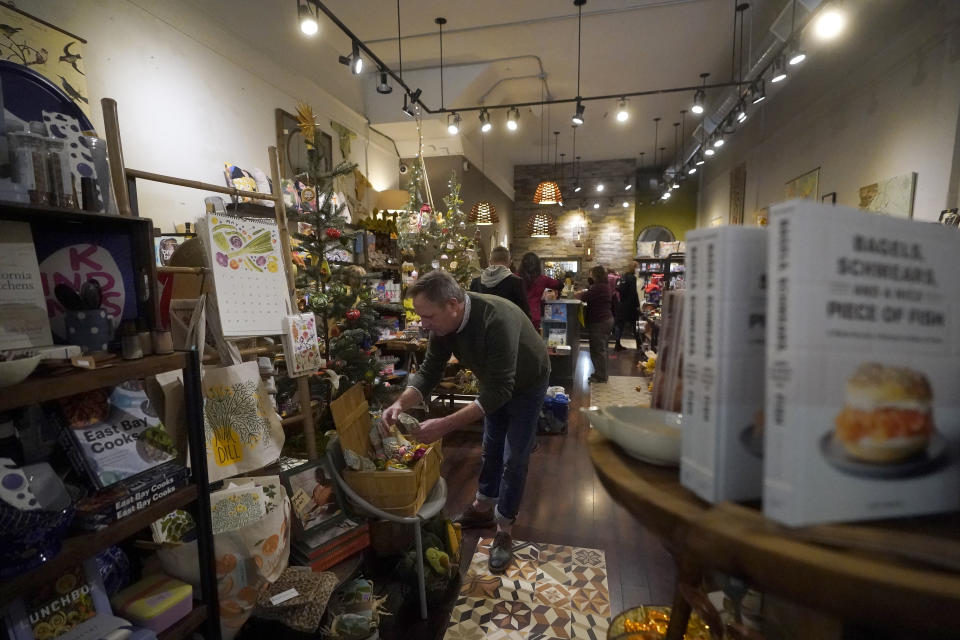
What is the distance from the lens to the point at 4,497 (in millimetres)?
879

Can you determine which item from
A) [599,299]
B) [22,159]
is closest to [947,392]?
[22,159]

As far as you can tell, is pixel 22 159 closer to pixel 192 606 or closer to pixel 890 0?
pixel 192 606

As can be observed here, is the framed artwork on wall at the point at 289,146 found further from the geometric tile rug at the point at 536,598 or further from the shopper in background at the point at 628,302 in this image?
the shopper in background at the point at 628,302

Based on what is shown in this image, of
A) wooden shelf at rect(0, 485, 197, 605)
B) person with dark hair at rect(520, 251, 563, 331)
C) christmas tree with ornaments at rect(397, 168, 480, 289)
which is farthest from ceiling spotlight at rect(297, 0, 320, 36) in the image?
wooden shelf at rect(0, 485, 197, 605)

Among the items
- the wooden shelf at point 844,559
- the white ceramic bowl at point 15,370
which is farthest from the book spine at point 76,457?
the wooden shelf at point 844,559

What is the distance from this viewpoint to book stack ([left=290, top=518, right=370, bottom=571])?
194cm

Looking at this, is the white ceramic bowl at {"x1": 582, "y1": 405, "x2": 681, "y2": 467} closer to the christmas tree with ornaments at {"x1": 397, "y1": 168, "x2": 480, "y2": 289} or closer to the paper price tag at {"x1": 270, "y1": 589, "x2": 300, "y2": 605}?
the paper price tag at {"x1": 270, "y1": 589, "x2": 300, "y2": 605}

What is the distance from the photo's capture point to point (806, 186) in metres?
4.96

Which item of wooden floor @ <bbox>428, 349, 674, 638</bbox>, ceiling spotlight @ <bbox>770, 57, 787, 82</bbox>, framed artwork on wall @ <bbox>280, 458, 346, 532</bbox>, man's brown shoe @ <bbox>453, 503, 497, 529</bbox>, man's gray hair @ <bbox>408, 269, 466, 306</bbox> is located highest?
ceiling spotlight @ <bbox>770, 57, 787, 82</bbox>

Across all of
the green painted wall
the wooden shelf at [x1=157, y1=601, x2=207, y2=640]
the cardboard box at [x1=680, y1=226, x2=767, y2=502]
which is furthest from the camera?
the green painted wall

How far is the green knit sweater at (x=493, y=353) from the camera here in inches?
75.0

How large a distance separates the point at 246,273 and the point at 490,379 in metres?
1.22

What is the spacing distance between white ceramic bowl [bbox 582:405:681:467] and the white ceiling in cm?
410

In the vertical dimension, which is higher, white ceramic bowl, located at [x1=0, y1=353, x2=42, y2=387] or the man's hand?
white ceramic bowl, located at [x1=0, y1=353, x2=42, y2=387]
